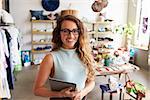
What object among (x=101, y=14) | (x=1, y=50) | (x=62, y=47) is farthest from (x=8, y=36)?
(x=101, y=14)

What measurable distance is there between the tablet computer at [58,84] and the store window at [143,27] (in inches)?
192

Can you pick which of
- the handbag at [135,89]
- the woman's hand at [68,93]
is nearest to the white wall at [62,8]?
the handbag at [135,89]

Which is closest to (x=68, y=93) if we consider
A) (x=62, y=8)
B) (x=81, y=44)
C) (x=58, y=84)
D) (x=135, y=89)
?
(x=58, y=84)

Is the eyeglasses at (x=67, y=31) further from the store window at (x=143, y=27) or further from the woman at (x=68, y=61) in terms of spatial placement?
the store window at (x=143, y=27)

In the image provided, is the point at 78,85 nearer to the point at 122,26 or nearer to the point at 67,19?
the point at 67,19

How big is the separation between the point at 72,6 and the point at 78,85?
5.13 meters

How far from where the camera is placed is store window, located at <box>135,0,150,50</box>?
5680mm

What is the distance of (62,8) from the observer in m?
6.08

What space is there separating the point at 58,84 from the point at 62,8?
16.8 ft

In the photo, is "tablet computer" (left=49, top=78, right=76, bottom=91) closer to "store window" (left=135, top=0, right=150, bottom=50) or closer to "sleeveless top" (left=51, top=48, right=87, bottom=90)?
"sleeveless top" (left=51, top=48, right=87, bottom=90)

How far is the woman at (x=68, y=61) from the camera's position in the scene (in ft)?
3.93

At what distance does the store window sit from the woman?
471 centimetres

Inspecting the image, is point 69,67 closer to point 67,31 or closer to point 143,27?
point 67,31

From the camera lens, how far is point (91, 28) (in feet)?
20.6
